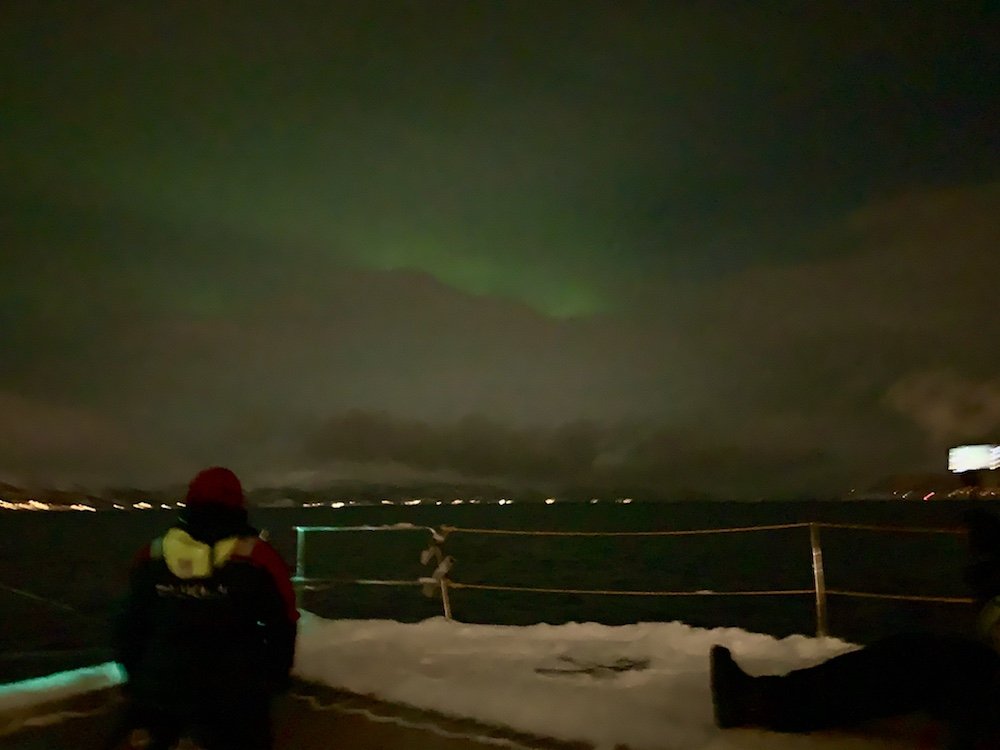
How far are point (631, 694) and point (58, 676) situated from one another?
3425 mm

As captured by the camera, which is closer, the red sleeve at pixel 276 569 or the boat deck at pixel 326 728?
the red sleeve at pixel 276 569

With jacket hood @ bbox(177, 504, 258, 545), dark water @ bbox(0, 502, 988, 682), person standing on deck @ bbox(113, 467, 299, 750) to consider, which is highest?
jacket hood @ bbox(177, 504, 258, 545)

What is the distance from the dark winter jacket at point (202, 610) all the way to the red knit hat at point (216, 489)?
0.03 m

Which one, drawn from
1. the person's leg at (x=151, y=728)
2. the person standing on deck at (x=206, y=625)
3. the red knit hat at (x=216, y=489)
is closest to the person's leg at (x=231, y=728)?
the person standing on deck at (x=206, y=625)

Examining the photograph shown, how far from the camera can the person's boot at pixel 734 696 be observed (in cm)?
367

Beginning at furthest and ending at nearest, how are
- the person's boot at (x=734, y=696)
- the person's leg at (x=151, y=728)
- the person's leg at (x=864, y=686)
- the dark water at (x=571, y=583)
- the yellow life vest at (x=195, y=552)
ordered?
the dark water at (x=571, y=583), the person's boot at (x=734, y=696), the person's leg at (x=864, y=686), the person's leg at (x=151, y=728), the yellow life vest at (x=195, y=552)

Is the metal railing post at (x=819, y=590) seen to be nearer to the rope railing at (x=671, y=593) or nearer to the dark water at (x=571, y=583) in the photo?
the rope railing at (x=671, y=593)

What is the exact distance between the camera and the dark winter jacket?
2.67 meters

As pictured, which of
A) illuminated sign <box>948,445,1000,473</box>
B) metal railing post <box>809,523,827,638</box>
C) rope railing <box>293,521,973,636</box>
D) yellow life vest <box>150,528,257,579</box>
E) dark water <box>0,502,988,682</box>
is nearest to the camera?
yellow life vest <box>150,528,257,579</box>

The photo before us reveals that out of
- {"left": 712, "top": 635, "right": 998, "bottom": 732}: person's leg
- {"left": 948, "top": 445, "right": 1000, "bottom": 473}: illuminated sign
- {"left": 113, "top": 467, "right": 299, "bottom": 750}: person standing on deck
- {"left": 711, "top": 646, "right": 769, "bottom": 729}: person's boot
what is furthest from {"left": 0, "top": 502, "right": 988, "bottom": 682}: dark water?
{"left": 113, "top": 467, "right": 299, "bottom": 750}: person standing on deck

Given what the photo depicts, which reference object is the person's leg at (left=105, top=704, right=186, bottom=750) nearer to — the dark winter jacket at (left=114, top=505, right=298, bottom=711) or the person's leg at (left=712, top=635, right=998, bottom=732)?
the dark winter jacket at (left=114, top=505, right=298, bottom=711)

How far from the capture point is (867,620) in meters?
27.4

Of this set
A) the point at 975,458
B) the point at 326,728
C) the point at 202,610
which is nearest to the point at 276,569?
the point at 202,610

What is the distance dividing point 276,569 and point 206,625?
0.28 metres
